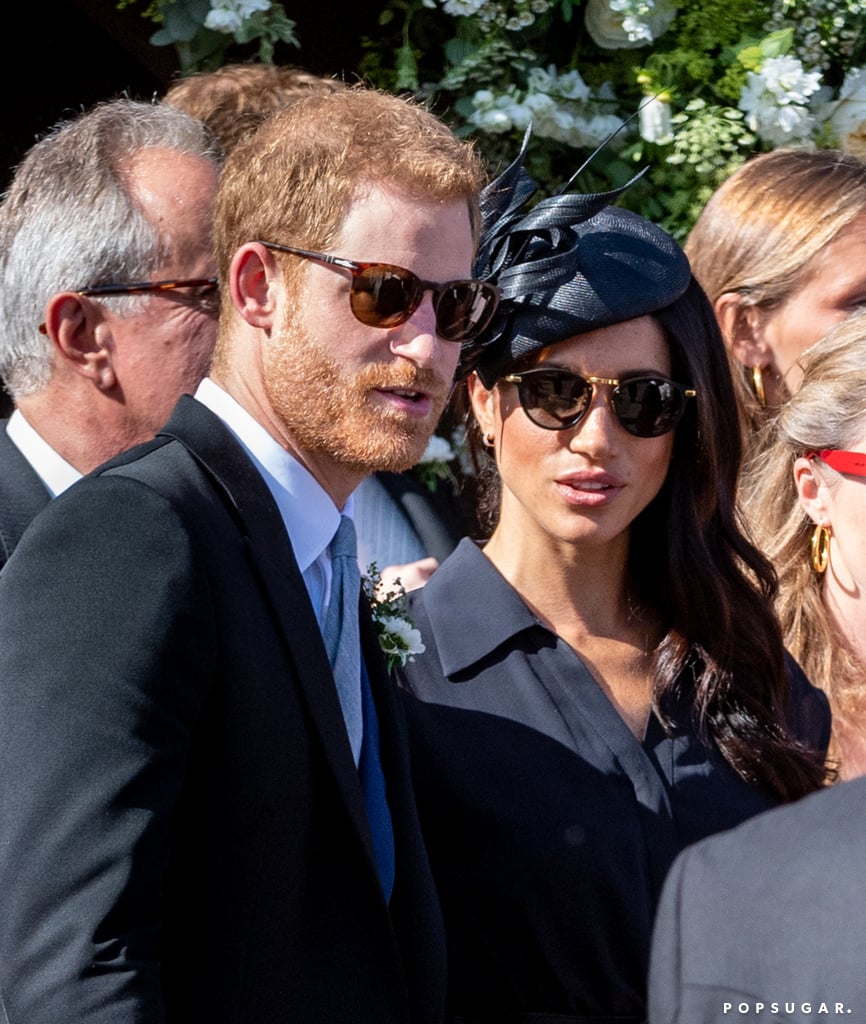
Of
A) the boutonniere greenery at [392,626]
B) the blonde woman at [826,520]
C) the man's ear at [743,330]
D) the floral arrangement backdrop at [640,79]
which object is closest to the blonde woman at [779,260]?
the man's ear at [743,330]

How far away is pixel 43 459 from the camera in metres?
2.71

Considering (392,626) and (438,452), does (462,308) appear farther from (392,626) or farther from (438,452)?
(438,452)

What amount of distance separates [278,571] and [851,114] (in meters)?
2.34

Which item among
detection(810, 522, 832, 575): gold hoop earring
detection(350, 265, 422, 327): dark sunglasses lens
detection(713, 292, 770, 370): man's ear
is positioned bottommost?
detection(810, 522, 832, 575): gold hoop earring

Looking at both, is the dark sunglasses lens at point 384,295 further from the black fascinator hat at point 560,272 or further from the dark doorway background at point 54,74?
the dark doorway background at point 54,74

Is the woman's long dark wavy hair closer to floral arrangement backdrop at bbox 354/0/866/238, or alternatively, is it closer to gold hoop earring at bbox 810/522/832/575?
gold hoop earring at bbox 810/522/832/575

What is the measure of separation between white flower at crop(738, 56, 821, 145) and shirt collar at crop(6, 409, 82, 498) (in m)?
1.77

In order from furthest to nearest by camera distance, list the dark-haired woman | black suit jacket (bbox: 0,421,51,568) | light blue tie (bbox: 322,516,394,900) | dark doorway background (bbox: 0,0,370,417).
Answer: dark doorway background (bbox: 0,0,370,417) < black suit jacket (bbox: 0,421,51,568) < the dark-haired woman < light blue tie (bbox: 322,516,394,900)

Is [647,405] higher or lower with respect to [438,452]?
higher

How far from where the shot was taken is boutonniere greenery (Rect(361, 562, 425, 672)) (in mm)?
2268

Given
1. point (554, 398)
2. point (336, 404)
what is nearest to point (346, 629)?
point (336, 404)

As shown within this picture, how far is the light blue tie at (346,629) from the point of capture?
205 centimetres

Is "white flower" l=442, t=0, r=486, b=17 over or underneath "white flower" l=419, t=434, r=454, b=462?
over

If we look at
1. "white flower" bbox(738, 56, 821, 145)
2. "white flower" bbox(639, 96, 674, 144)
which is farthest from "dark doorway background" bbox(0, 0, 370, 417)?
"white flower" bbox(738, 56, 821, 145)
